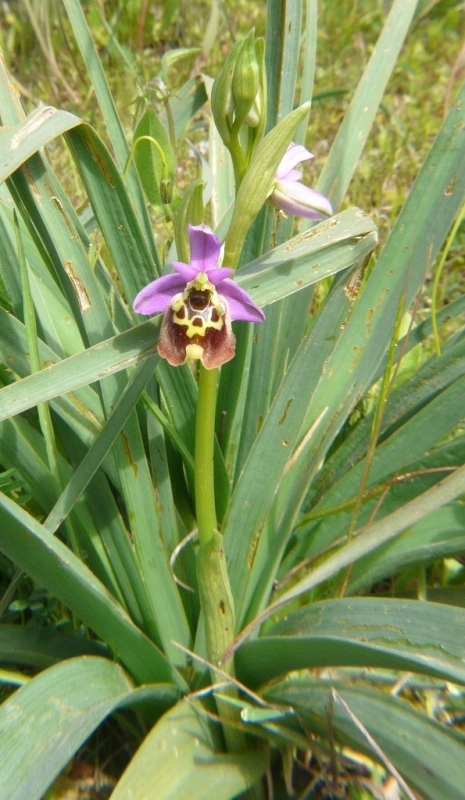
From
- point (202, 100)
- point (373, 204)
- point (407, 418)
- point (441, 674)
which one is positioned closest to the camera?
point (441, 674)

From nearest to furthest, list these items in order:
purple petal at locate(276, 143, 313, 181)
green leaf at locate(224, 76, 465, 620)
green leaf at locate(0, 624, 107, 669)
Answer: purple petal at locate(276, 143, 313, 181) → green leaf at locate(224, 76, 465, 620) → green leaf at locate(0, 624, 107, 669)

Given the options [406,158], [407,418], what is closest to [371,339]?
[407,418]

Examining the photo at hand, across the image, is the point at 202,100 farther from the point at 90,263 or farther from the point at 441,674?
the point at 441,674

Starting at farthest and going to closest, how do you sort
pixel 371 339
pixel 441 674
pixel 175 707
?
1. pixel 371 339
2. pixel 175 707
3. pixel 441 674

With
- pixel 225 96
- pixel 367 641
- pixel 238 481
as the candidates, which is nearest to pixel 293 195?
pixel 225 96

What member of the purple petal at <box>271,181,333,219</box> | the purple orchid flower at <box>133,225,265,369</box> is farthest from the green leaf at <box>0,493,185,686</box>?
the purple petal at <box>271,181,333,219</box>

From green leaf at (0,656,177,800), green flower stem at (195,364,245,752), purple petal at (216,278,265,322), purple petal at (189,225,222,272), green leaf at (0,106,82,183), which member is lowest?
green leaf at (0,656,177,800)

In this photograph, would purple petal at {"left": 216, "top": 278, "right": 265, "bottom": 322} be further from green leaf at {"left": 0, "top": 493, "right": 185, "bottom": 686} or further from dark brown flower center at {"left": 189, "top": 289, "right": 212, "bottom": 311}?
green leaf at {"left": 0, "top": 493, "right": 185, "bottom": 686}
